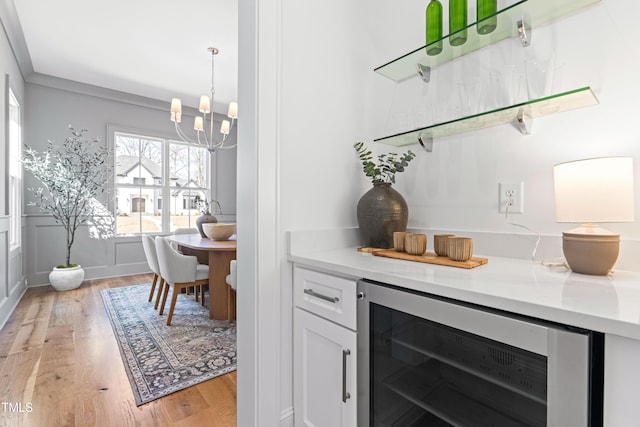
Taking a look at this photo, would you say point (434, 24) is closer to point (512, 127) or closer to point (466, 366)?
point (512, 127)

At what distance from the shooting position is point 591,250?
0.85 meters

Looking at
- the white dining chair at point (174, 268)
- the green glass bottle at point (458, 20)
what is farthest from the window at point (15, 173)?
the green glass bottle at point (458, 20)

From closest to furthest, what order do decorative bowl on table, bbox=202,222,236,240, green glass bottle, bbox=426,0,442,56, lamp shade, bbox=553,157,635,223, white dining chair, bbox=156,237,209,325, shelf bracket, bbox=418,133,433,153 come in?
lamp shade, bbox=553,157,635,223
green glass bottle, bbox=426,0,442,56
shelf bracket, bbox=418,133,433,153
white dining chair, bbox=156,237,209,325
decorative bowl on table, bbox=202,222,236,240

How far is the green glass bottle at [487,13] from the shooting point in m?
1.14

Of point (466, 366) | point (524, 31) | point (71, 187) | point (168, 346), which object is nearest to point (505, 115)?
point (524, 31)

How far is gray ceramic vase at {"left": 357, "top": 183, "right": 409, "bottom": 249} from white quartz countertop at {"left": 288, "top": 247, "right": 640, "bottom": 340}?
21cm

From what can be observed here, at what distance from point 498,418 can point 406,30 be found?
1649 mm

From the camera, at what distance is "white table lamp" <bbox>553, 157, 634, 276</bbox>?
31.8 inches

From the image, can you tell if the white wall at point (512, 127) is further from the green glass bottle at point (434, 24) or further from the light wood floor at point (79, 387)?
the light wood floor at point (79, 387)

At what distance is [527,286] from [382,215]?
0.66 meters

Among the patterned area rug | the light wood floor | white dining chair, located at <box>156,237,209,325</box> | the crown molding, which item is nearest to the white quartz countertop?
the light wood floor

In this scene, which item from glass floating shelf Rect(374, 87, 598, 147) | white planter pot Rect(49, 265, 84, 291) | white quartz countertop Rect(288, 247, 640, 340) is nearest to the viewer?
white quartz countertop Rect(288, 247, 640, 340)

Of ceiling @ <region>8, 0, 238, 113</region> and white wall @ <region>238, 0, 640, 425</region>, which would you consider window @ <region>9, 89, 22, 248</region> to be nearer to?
ceiling @ <region>8, 0, 238, 113</region>

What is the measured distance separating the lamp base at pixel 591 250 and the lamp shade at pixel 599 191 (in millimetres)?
53
